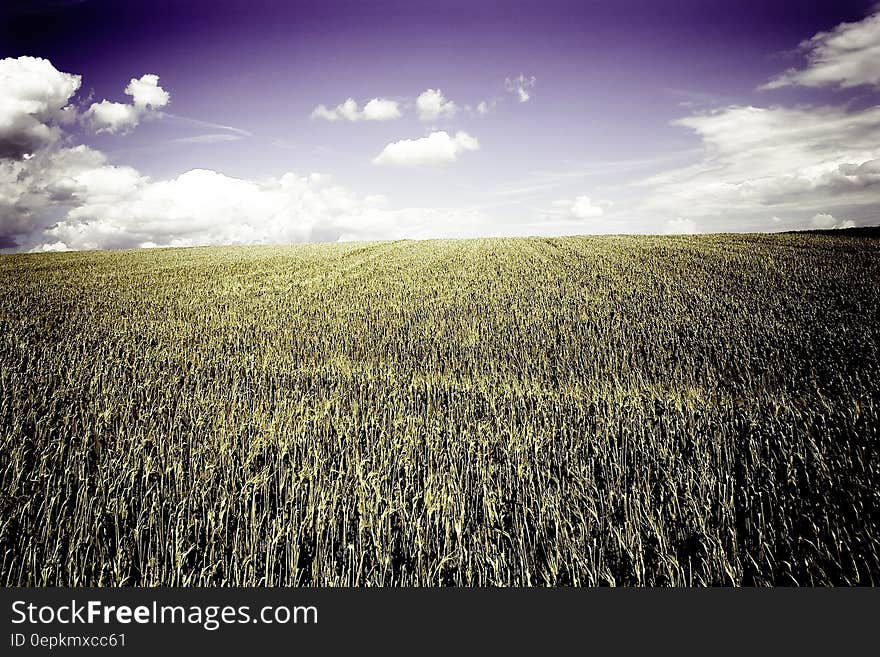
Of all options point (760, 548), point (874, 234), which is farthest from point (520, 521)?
point (874, 234)

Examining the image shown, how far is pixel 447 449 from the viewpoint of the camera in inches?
173

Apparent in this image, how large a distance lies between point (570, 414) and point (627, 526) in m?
1.94

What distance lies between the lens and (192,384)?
6395mm

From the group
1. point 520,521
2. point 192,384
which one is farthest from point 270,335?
point 520,521

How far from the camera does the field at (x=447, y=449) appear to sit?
10.3 feet

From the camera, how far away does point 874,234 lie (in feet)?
93.9

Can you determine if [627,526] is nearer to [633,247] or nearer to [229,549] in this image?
[229,549]

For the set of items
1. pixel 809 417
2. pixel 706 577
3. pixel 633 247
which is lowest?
pixel 706 577

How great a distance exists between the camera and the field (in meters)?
3.14

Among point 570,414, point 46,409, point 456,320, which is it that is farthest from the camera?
point 456,320

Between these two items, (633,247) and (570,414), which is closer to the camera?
(570,414)

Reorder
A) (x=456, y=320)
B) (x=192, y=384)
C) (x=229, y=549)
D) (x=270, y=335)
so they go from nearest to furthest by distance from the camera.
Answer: (x=229, y=549), (x=192, y=384), (x=270, y=335), (x=456, y=320)

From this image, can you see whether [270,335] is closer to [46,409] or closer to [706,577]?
[46,409]

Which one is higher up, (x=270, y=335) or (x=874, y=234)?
(x=874, y=234)
